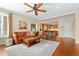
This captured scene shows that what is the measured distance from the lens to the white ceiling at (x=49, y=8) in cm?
216

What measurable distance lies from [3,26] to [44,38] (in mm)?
951

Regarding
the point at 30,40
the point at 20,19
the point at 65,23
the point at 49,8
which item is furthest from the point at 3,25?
the point at 65,23

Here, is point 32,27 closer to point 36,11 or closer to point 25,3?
point 36,11

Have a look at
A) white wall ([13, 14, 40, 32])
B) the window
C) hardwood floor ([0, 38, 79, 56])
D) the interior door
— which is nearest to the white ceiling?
white wall ([13, 14, 40, 32])

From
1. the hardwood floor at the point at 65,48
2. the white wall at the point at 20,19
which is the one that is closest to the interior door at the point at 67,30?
the hardwood floor at the point at 65,48

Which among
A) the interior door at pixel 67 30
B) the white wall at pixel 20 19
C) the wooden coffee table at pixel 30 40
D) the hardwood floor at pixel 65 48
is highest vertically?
the white wall at pixel 20 19

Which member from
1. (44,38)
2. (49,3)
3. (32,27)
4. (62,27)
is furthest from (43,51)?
(49,3)

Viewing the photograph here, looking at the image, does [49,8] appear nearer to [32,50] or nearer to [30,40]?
[30,40]

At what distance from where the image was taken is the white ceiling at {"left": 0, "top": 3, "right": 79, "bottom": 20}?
2158 millimetres

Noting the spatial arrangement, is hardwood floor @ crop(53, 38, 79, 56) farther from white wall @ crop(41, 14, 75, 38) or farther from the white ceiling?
the white ceiling

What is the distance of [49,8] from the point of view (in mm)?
2273

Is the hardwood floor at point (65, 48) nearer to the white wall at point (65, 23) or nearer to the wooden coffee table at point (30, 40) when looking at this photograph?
the white wall at point (65, 23)

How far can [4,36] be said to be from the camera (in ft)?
6.97

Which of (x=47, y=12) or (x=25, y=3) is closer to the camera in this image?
(x=25, y=3)
